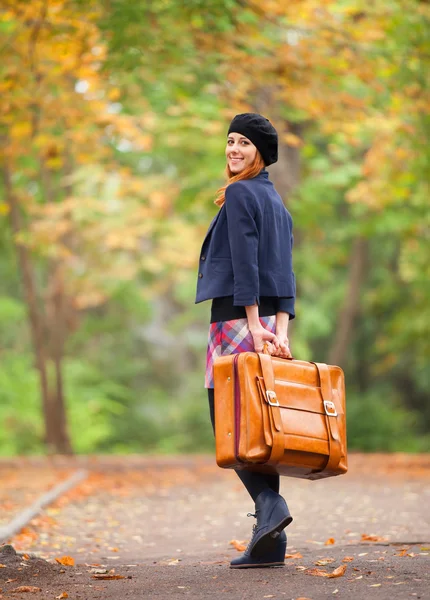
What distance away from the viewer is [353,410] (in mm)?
21578

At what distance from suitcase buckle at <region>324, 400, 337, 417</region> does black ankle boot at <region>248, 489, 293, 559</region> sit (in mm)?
475

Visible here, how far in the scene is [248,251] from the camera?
189 inches

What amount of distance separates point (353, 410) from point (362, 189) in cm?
693

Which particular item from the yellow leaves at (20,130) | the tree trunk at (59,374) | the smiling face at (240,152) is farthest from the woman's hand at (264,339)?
the tree trunk at (59,374)

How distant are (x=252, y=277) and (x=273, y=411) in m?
0.65

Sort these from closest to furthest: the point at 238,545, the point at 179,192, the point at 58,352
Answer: the point at 238,545, the point at 179,192, the point at 58,352

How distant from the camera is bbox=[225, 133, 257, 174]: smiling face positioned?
5047mm

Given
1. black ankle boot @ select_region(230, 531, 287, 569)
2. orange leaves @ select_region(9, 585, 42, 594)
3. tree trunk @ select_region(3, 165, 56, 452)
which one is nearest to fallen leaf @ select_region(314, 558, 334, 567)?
black ankle boot @ select_region(230, 531, 287, 569)

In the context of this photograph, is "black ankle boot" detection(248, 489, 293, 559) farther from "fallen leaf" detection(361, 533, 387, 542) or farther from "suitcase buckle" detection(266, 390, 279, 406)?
"fallen leaf" detection(361, 533, 387, 542)

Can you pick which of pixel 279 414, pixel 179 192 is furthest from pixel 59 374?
pixel 279 414

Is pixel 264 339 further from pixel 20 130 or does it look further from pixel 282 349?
pixel 20 130

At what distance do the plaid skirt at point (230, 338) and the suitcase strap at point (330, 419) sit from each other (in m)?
0.34

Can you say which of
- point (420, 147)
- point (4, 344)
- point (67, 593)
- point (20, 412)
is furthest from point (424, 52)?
point (4, 344)

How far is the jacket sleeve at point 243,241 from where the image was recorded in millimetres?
4762
